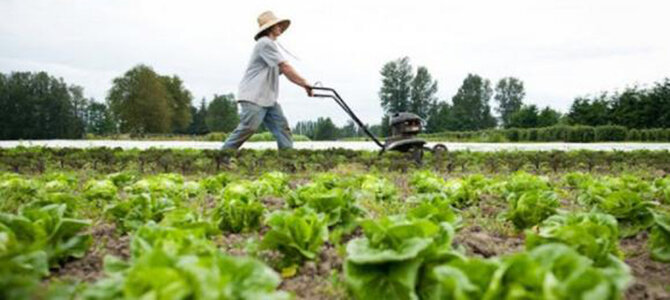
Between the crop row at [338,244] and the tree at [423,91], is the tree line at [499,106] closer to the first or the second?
the tree at [423,91]

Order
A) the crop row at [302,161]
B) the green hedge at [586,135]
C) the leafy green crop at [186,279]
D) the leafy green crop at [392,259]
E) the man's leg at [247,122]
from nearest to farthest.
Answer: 1. the leafy green crop at [186,279]
2. the leafy green crop at [392,259]
3. the crop row at [302,161]
4. the man's leg at [247,122]
5. the green hedge at [586,135]

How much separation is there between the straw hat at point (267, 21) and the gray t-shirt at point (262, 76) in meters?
0.27

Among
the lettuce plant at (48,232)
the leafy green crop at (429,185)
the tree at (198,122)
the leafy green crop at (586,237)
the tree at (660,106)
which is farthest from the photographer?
the tree at (198,122)

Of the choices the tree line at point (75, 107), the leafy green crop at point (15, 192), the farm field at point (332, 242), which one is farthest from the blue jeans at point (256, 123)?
the tree line at point (75, 107)

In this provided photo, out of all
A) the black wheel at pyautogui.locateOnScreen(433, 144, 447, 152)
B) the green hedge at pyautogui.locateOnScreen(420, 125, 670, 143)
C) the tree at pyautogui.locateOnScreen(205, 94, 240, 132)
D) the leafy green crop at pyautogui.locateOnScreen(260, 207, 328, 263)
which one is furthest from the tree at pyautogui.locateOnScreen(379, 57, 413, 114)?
the leafy green crop at pyautogui.locateOnScreen(260, 207, 328, 263)

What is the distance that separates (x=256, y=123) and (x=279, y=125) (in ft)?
2.04

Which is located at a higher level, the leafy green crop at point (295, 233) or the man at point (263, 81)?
the man at point (263, 81)

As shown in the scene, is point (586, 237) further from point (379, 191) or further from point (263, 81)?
point (263, 81)

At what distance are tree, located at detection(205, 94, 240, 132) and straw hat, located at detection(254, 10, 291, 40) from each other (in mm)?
65964

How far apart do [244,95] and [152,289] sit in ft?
25.3

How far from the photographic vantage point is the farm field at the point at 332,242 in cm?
159

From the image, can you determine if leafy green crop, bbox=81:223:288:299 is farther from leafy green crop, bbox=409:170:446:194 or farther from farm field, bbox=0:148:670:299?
leafy green crop, bbox=409:170:446:194

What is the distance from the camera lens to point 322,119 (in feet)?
176

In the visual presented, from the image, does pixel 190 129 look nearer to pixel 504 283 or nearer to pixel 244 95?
Result: pixel 244 95
